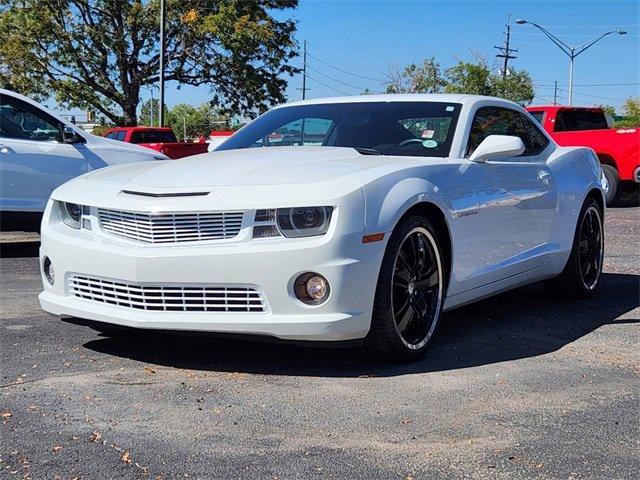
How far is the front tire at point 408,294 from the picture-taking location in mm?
4109

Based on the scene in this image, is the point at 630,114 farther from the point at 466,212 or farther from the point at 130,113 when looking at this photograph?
the point at 466,212

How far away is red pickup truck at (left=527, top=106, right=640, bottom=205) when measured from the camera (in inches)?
608

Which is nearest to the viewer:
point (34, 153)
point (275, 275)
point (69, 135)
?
point (275, 275)

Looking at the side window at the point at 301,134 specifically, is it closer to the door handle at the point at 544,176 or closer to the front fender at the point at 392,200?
the front fender at the point at 392,200

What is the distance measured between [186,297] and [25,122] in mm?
5466

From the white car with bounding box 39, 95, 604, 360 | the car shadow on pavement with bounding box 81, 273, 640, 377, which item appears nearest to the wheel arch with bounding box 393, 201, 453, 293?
the white car with bounding box 39, 95, 604, 360

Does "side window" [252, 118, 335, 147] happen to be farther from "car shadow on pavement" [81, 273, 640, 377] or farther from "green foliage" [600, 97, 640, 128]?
"green foliage" [600, 97, 640, 128]

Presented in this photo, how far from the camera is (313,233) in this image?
393 centimetres

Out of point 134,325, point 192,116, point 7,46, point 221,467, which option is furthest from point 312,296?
point 192,116

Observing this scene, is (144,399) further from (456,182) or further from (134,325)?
(456,182)

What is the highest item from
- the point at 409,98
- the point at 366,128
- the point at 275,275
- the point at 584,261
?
the point at 409,98

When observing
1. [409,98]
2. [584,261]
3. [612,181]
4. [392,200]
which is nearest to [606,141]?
[612,181]

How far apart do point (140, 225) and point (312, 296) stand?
2.97 feet

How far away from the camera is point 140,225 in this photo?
412 cm
